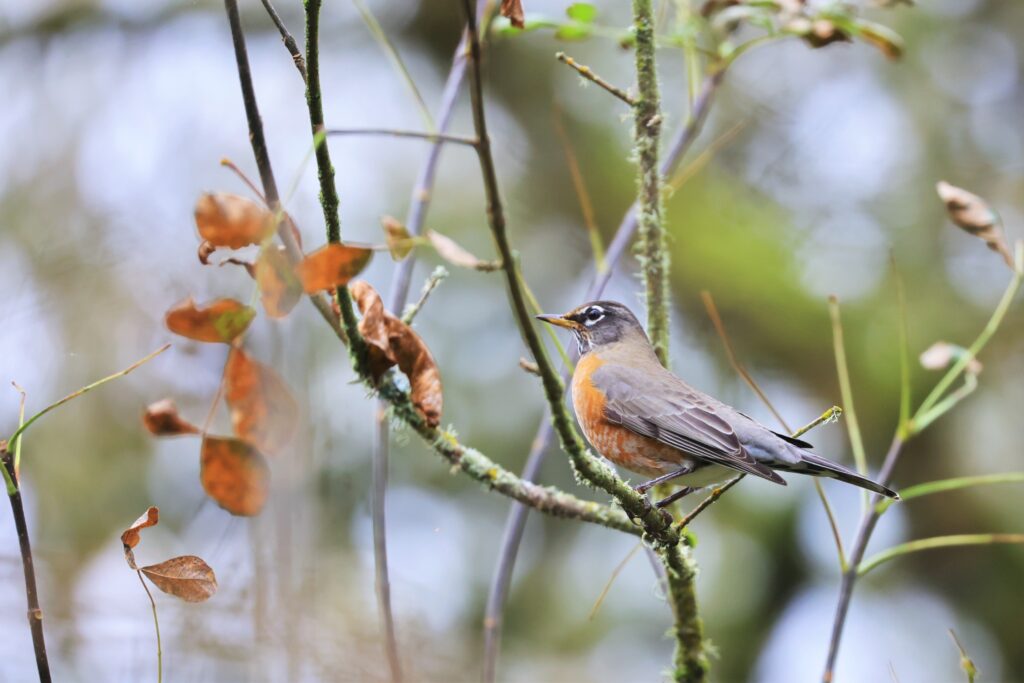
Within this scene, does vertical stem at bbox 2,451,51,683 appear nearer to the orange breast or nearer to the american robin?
the american robin

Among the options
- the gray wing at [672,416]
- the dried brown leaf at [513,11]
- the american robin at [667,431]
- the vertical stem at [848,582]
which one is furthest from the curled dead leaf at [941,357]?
the dried brown leaf at [513,11]

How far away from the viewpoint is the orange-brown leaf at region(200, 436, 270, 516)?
136 cm

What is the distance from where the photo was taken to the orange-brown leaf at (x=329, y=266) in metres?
1.34

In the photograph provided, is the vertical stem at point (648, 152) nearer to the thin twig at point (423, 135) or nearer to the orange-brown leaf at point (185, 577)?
the thin twig at point (423, 135)

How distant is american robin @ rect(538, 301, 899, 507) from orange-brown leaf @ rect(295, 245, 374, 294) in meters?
1.47

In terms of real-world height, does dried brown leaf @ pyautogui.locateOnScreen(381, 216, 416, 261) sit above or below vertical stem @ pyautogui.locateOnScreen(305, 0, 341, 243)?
below

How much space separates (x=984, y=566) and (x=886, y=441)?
104 cm

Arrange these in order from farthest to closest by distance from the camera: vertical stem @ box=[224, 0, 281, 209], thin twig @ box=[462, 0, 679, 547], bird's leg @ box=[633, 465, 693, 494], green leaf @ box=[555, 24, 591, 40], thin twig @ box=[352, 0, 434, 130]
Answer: green leaf @ box=[555, 24, 591, 40] → bird's leg @ box=[633, 465, 693, 494] → thin twig @ box=[352, 0, 434, 130] → vertical stem @ box=[224, 0, 281, 209] → thin twig @ box=[462, 0, 679, 547]

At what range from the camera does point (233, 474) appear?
138 cm

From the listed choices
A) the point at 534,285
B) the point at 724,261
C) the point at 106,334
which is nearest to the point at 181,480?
the point at 106,334

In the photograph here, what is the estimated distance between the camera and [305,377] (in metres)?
2.92

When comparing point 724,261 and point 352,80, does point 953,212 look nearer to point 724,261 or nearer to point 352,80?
point 724,261

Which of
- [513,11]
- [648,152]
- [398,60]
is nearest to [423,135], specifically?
[513,11]

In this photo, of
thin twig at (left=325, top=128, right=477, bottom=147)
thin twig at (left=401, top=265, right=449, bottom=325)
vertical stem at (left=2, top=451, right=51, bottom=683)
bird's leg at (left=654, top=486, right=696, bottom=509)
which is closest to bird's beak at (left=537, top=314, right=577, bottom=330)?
bird's leg at (left=654, top=486, right=696, bottom=509)
